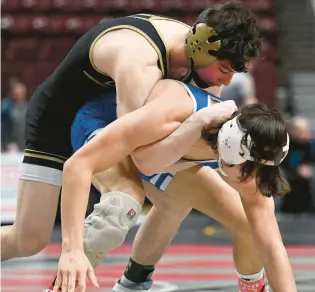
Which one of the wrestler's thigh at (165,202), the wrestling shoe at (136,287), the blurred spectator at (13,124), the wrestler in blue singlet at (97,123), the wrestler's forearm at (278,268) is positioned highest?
the wrestler in blue singlet at (97,123)

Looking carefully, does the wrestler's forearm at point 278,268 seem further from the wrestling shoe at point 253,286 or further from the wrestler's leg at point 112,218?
the wrestler's leg at point 112,218

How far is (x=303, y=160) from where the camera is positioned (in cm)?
805

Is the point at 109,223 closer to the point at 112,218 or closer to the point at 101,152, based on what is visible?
the point at 112,218

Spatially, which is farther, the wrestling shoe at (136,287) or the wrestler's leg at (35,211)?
the wrestling shoe at (136,287)

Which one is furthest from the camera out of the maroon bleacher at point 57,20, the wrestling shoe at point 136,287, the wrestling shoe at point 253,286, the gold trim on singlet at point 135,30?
the maroon bleacher at point 57,20

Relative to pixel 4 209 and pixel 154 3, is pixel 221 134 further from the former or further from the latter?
pixel 154 3

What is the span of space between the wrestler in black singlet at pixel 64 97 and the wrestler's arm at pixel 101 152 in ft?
1.57

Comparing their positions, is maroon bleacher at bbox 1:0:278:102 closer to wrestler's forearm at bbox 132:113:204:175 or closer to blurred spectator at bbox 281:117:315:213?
blurred spectator at bbox 281:117:315:213

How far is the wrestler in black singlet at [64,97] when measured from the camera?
344 centimetres

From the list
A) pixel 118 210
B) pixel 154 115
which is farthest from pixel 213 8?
pixel 118 210

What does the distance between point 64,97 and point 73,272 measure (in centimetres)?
93

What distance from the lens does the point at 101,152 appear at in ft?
9.66

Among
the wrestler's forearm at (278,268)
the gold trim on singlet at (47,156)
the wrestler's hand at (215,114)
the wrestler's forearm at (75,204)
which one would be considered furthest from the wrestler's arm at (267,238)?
the gold trim on singlet at (47,156)

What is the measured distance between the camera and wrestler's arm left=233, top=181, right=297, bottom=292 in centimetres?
315
